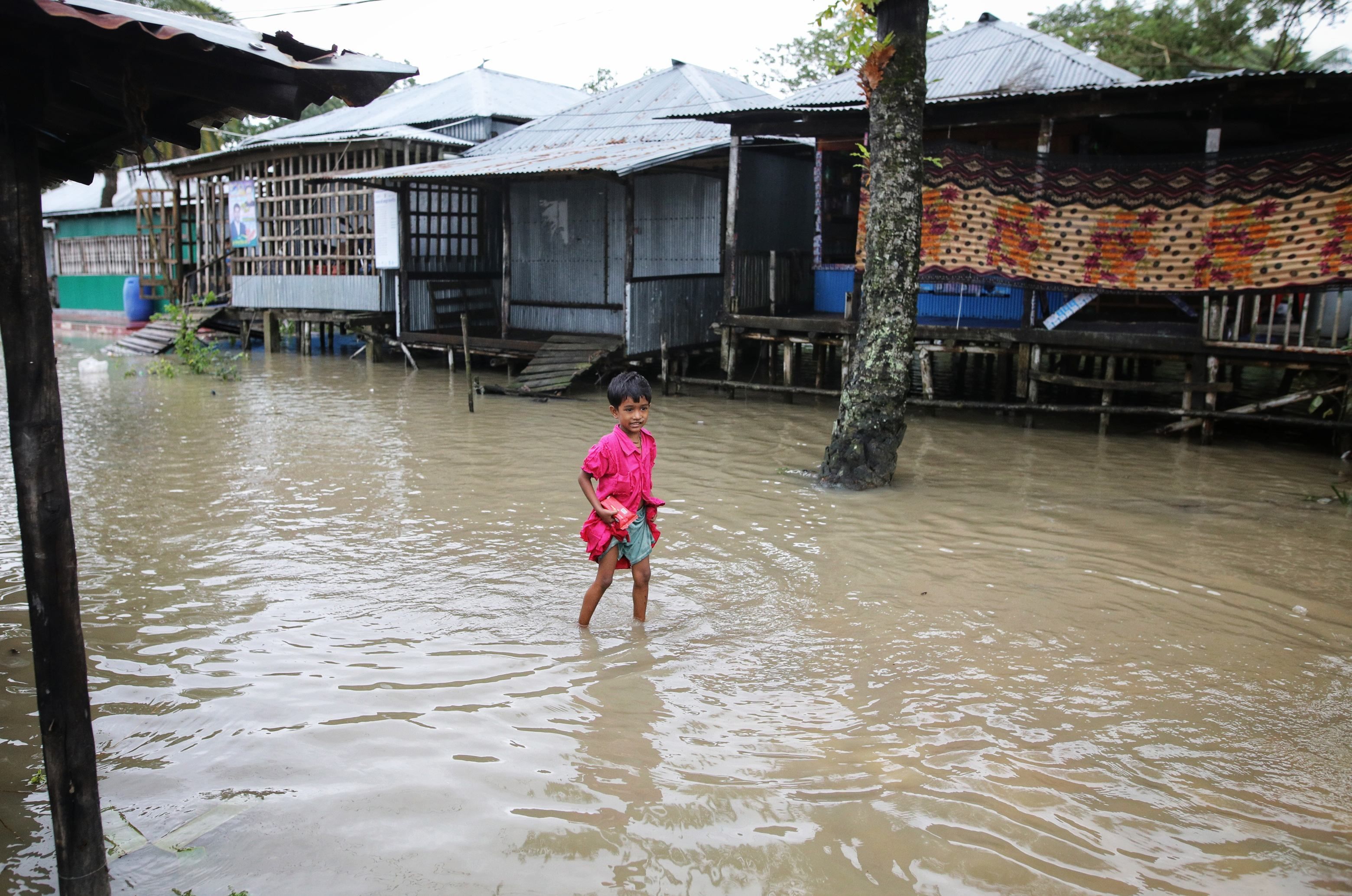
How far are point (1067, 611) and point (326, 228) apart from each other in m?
16.9

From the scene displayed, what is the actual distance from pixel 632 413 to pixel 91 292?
92.3 ft

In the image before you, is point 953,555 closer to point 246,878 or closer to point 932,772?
point 932,772

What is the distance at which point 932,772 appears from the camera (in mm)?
3773

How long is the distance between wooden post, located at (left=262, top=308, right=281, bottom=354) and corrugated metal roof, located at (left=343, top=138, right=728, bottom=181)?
4.58 meters

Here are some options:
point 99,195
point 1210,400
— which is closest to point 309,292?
point 99,195

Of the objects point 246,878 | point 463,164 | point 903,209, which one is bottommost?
point 246,878

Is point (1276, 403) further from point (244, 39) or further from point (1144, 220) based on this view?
point (244, 39)

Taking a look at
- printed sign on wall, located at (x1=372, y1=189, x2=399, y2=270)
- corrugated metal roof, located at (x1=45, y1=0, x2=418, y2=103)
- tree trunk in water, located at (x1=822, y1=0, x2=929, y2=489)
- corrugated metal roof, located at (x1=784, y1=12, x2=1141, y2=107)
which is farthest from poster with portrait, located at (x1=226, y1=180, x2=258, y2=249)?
corrugated metal roof, located at (x1=45, y1=0, x2=418, y2=103)

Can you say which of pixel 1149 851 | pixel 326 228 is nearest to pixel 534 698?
pixel 1149 851

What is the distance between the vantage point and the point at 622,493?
4945 millimetres

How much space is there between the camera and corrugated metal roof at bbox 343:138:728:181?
43.2 feet

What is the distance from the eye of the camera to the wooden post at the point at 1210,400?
34.4ft

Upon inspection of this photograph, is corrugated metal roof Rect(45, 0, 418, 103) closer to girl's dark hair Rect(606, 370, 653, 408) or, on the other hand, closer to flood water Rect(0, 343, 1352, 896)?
girl's dark hair Rect(606, 370, 653, 408)

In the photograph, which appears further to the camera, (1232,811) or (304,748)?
(304,748)
